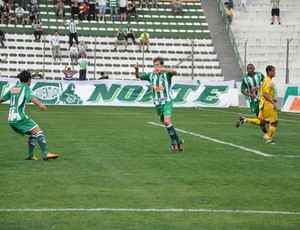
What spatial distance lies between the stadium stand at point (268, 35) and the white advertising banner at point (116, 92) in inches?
359

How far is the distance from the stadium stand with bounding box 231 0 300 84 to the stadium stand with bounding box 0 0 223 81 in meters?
2.22

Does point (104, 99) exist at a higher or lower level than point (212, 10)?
lower

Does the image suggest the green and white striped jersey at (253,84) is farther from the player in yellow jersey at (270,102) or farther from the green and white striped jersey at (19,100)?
the green and white striped jersey at (19,100)

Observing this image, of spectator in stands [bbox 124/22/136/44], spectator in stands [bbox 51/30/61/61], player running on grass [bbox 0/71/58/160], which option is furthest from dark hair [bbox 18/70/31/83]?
spectator in stands [bbox 124/22/136/44]

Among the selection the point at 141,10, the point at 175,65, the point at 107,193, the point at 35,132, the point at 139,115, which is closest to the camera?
the point at 107,193

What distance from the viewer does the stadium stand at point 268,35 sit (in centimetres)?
5175

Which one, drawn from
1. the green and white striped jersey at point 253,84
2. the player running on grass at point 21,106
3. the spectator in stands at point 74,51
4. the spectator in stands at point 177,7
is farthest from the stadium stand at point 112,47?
the player running on grass at point 21,106

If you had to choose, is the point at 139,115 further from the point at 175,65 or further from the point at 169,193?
the point at 169,193

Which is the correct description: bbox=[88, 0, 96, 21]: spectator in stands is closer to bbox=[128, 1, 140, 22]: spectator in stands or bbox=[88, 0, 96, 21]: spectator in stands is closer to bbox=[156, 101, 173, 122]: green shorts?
bbox=[128, 1, 140, 22]: spectator in stands

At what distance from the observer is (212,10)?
2250 inches

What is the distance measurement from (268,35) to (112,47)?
990cm

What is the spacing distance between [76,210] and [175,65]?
129 feet

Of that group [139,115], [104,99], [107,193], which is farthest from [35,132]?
[104,99]

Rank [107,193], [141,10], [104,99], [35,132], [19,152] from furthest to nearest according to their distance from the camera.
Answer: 1. [141,10]
2. [104,99]
3. [19,152]
4. [35,132]
5. [107,193]
